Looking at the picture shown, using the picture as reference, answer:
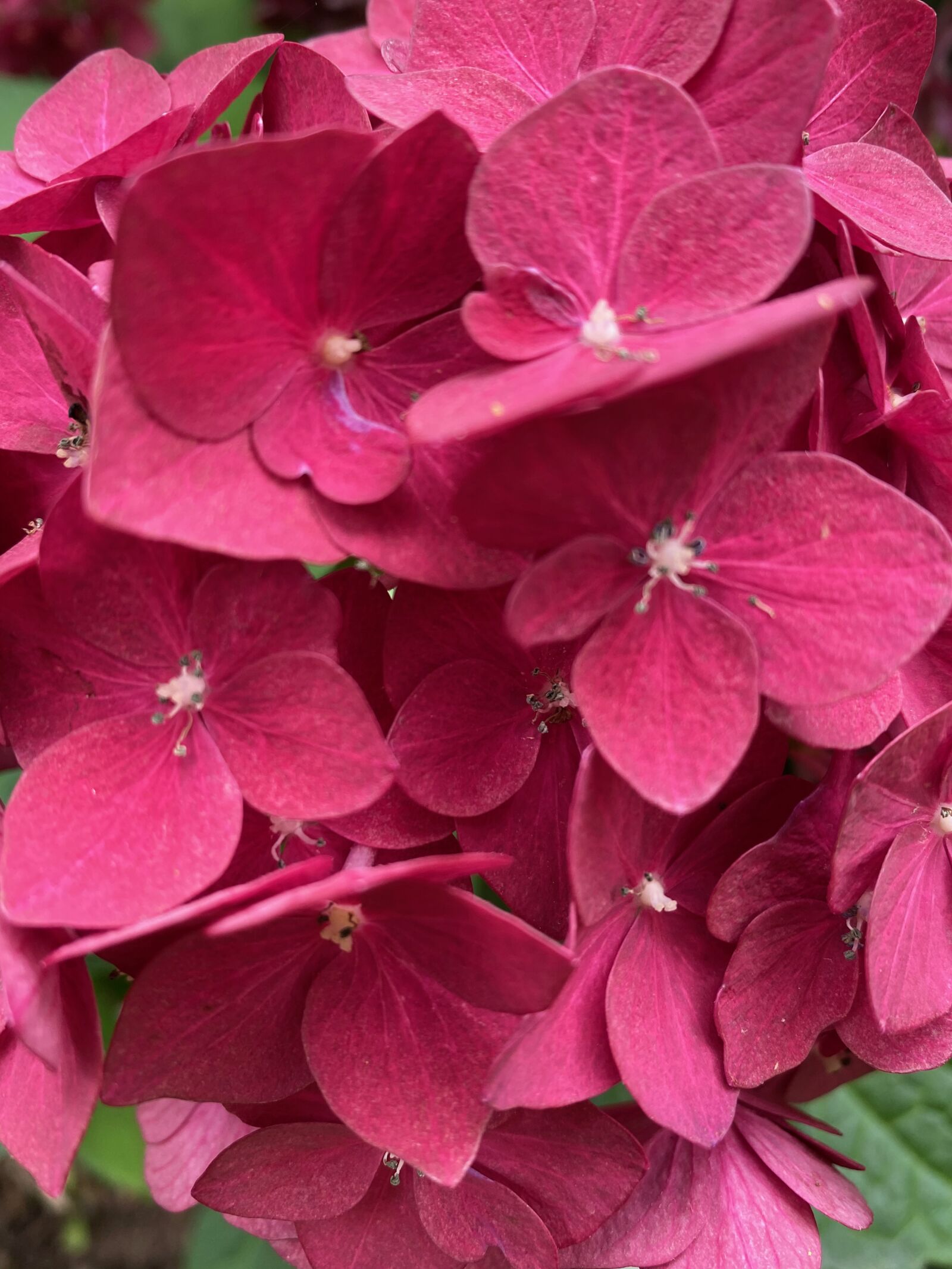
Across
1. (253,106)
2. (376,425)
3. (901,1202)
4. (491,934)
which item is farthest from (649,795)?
(901,1202)

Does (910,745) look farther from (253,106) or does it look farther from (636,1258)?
(253,106)

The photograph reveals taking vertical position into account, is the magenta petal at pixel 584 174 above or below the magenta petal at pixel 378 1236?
above

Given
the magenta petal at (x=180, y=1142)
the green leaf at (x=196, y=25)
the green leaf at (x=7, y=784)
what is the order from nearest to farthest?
the magenta petal at (x=180, y=1142) < the green leaf at (x=7, y=784) < the green leaf at (x=196, y=25)

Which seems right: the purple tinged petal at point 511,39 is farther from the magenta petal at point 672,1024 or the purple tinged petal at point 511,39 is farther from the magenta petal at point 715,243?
the magenta petal at point 672,1024

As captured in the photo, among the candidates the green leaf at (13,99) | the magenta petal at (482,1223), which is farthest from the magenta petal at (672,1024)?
the green leaf at (13,99)

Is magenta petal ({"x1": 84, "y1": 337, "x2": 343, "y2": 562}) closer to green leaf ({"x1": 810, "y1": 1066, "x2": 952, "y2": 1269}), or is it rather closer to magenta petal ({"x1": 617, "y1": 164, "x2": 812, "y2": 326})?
magenta petal ({"x1": 617, "y1": 164, "x2": 812, "y2": 326})

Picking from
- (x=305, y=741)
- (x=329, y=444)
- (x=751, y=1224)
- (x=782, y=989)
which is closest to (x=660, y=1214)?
(x=751, y=1224)

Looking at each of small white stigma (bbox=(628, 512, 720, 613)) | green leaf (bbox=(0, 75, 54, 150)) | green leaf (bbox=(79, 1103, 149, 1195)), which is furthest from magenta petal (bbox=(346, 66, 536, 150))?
green leaf (bbox=(79, 1103, 149, 1195))

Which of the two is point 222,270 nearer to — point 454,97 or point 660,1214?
point 454,97
